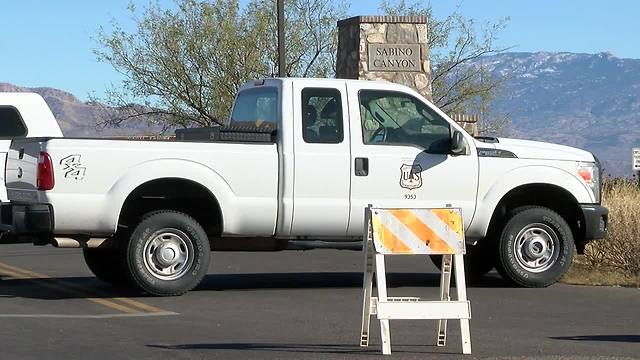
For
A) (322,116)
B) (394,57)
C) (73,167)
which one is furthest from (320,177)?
(394,57)

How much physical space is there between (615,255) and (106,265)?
20.5 ft

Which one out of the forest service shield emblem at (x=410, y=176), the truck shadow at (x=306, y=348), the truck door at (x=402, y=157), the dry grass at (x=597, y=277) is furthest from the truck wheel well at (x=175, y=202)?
Result: the dry grass at (x=597, y=277)

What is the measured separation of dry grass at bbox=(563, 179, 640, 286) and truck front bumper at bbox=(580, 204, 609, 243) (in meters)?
1.29

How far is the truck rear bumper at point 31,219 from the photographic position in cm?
1310

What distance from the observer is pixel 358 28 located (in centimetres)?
2403

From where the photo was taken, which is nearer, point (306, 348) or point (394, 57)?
point (306, 348)

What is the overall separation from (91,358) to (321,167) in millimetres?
4597

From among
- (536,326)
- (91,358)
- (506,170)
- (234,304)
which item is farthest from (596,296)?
(91,358)

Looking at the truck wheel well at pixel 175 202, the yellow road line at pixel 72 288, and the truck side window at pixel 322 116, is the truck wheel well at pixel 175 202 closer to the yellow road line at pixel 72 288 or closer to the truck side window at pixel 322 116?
the yellow road line at pixel 72 288

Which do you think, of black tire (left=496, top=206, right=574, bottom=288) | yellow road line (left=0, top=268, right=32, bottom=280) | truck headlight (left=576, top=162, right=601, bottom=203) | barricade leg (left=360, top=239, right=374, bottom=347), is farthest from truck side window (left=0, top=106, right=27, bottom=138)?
barricade leg (left=360, top=239, right=374, bottom=347)

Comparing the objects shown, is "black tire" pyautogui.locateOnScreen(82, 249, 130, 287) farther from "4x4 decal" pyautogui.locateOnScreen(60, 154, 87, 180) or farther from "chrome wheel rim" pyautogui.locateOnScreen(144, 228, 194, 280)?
"4x4 decal" pyautogui.locateOnScreen(60, 154, 87, 180)

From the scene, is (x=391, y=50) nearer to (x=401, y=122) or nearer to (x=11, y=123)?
(x=11, y=123)

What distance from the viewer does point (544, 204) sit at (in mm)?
15047

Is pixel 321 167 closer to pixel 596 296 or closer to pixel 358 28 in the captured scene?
pixel 596 296
